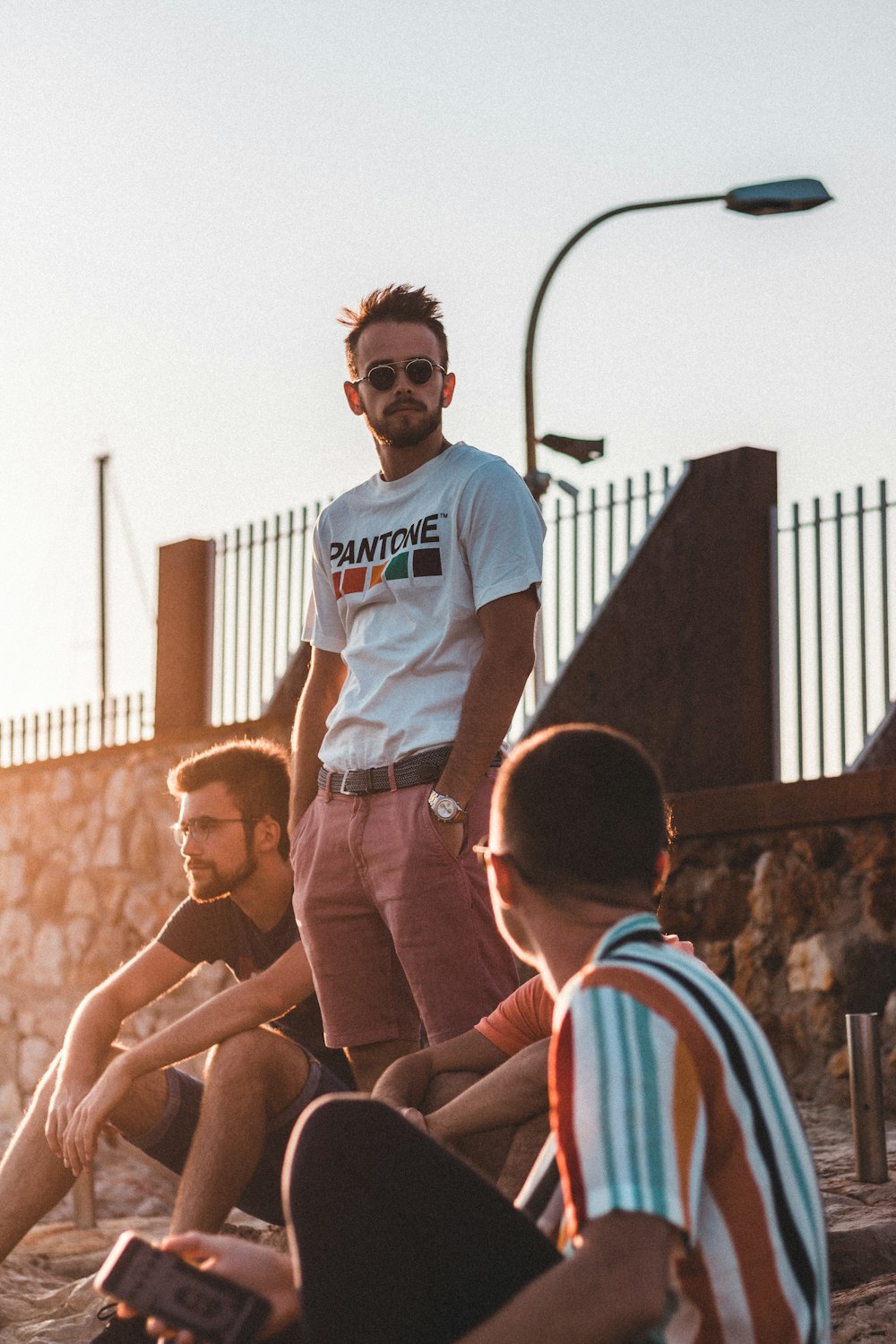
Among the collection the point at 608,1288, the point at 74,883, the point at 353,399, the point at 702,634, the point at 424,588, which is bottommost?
the point at 74,883

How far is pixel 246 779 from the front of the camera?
4.18 metres

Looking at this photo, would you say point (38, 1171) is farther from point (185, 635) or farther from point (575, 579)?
point (185, 635)

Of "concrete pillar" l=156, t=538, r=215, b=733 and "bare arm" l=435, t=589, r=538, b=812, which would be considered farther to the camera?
"concrete pillar" l=156, t=538, r=215, b=733

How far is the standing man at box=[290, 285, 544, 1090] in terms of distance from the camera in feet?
11.1

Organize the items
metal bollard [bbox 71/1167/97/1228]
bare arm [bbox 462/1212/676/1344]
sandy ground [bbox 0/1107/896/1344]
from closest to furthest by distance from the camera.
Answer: bare arm [bbox 462/1212/676/1344] < sandy ground [bbox 0/1107/896/1344] < metal bollard [bbox 71/1167/97/1228]

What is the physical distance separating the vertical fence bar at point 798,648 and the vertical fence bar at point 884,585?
393mm

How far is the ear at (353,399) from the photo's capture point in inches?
146

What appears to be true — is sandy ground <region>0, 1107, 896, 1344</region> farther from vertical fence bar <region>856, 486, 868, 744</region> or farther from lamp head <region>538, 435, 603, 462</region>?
lamp head <region>538, 435, 603, 462</region>

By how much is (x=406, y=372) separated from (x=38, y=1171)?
6.18ft

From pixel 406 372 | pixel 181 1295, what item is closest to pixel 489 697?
pixel 406 372

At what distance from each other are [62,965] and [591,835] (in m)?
9.89

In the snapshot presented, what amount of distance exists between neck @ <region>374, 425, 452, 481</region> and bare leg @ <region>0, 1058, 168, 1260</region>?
142cm

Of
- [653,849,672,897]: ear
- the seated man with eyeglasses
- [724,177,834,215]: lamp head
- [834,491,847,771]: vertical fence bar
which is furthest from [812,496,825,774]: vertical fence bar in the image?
[653,849,672,897]: ear

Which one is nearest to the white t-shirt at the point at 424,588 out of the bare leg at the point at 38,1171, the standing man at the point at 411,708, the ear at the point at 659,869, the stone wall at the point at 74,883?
the standing man at the point at 411,708
